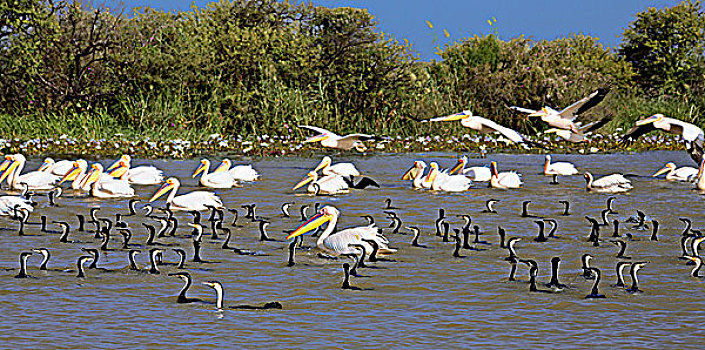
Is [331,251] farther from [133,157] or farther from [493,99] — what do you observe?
[493,99]

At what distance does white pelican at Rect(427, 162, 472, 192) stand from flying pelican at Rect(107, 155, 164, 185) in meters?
4.75

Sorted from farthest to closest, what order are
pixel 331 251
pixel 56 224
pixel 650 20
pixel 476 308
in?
pixel 650 20, pixel 56 224, pixel 331 251, pixel 476 308

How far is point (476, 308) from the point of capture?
812cm

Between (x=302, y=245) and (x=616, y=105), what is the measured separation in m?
23.0

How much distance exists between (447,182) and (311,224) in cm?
626

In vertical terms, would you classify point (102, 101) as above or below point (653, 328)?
above

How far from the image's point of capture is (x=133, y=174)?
57.9 ft

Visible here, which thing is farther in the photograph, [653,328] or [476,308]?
→ [476,308]

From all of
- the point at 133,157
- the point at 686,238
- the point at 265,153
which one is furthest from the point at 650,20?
the point at 686,238

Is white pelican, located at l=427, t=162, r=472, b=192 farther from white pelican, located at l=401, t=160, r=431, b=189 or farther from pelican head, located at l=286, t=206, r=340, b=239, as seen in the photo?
pelican head, located at l=286, t=206, r=340, b=239

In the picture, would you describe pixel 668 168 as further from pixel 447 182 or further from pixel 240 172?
pixel 240 172

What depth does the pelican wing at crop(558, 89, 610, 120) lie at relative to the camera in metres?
13.7

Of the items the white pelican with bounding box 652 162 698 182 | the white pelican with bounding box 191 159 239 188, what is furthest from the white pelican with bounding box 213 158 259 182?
the white pelican with bounding box 652 162 698 182

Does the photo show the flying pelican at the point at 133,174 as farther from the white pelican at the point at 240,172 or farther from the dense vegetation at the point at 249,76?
the dense vegetation at the point at 249,76
